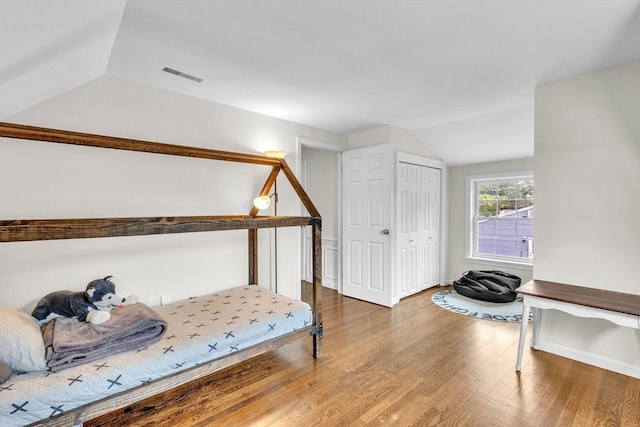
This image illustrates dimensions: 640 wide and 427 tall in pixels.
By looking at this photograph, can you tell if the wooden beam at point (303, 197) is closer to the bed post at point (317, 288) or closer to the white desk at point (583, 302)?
the bed post at point (317, 288)

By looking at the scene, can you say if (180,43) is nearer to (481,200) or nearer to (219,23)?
(219,23)

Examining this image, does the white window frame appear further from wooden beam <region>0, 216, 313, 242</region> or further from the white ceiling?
wooden beam <region>0, 216, 313, 242</region>

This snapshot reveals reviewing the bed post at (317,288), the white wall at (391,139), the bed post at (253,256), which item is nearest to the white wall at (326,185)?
the white wall at (391,139)

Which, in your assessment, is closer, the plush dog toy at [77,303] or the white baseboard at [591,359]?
the plush dog toy at [77,303]

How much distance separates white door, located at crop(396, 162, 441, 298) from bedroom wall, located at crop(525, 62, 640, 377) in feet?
5.30

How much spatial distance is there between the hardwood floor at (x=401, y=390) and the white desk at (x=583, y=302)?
0.35m

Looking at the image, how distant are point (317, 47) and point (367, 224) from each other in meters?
2.51

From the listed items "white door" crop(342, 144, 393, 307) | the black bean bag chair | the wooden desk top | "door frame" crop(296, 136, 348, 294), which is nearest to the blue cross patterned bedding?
"door frame" crop(296, 136, 348, 294)

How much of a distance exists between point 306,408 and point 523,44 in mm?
2689

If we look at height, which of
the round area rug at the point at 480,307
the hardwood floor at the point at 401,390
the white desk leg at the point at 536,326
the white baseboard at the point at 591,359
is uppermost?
the white desk leg at the point at 536,326

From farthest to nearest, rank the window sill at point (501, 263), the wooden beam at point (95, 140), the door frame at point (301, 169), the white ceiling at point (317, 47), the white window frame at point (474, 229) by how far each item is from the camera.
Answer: the white window frame at point (474, 229), the window sill at point (501, 263), the door frame at point (301, 169), the wooden beam at point (95, 140), the white ceiling at point (317, 47)

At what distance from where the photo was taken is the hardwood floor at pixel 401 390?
70.8 inches

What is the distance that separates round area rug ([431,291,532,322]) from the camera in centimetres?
345

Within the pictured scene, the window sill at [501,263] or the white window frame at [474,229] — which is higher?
the white window frame at [474,229]
